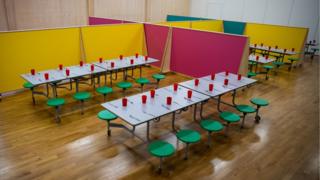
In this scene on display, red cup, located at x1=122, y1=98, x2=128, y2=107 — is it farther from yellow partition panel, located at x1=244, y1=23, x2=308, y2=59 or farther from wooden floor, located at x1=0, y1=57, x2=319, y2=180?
yellow partition panel, located at x1=244, y1=23, x2=308, y2=59

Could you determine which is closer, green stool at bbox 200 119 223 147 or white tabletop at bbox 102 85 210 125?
white tabletop at bbox 102 85 210 125

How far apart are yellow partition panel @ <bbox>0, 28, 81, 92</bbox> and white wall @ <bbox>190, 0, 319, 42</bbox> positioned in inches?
390

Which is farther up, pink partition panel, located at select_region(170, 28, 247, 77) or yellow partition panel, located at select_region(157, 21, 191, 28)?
yellow partition panel, located at select_region(157, 21, 191, 28)

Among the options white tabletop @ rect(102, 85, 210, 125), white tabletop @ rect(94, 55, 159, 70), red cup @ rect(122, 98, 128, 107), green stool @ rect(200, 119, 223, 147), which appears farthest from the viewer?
white tabletop @ rect(94, 55, 159, 70)

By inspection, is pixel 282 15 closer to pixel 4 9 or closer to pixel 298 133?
pixel 298 133

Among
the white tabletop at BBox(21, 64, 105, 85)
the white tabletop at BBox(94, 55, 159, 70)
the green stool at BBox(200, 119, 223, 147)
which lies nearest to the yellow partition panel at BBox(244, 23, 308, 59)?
the white tabletop at BBox(94, 55, 159, 70)

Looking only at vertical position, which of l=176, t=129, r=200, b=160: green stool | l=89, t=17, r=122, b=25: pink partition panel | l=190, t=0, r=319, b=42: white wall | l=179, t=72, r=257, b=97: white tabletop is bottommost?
l=176, t=129, r=200, b=160: green stool

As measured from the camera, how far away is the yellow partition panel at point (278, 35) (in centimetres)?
925

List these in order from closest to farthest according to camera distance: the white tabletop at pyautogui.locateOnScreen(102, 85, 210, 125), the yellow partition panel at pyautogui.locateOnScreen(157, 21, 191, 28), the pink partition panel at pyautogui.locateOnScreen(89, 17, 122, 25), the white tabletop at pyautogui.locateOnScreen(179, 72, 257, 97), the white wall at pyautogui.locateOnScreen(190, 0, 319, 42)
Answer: the white tabletop at pyautogui.locateOnScreen(102, 85, 210, 125) < the white tabletop at pyautogui.locateOnScreen(179, 72, 257, 97) < the yellow partition panel at pyautogui.locateOnScreen(157, 21, 191, 28) < the pink partition panel at pyautogui.locateOnScreen(89, 17, 122, 25) < the white wall at pyautogui.locateOnScreen(190, 0, 319, 42)

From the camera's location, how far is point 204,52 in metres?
7.02

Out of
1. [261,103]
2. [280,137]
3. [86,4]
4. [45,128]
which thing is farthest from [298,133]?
[86,4]

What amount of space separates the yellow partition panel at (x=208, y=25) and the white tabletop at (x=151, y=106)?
17.9 ft

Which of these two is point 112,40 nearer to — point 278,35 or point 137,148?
point 137,148

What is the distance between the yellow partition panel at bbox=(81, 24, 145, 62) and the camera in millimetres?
7043
